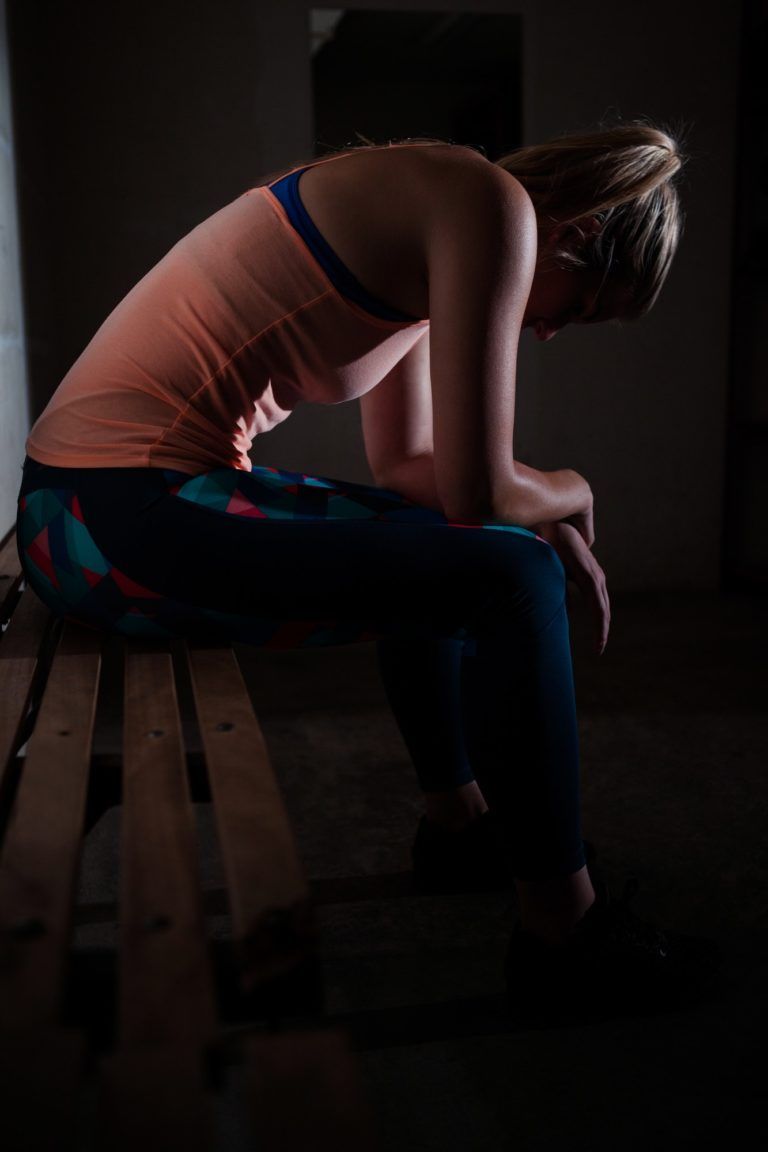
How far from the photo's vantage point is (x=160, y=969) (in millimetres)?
531

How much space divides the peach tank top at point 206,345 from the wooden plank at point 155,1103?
698 mm

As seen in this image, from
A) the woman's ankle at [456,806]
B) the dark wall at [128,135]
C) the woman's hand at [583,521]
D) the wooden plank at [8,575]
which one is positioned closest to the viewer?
the wooden plank at [8,575]

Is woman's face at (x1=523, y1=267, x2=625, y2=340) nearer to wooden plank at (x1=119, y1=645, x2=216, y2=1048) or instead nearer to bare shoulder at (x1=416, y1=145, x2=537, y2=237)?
bare shoulder at (x1=416, y1=145, x2=537, y2=237)

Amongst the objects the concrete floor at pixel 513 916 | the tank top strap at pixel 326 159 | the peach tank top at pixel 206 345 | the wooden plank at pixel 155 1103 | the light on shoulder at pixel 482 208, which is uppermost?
the tank top strap at pixel 326 159

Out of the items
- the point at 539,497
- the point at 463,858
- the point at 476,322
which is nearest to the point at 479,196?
the point at 476,322

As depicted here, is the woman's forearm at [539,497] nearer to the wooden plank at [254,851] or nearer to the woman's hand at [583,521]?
the woman's hand at [583,521]

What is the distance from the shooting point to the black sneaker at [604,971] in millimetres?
1189

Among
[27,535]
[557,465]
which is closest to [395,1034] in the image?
[27,535]

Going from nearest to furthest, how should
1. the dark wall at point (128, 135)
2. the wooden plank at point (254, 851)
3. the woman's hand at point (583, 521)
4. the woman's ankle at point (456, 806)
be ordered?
the wooden plank at point (254, 851) < the woman's hand at point (583, 521) < the woman's ankle at point (456, 806) < the dark wall at point (128, 135)

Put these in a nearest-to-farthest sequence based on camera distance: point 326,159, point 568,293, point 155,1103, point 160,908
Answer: point 155,1103 → point 160,908 → point 326,159 → point 568,293

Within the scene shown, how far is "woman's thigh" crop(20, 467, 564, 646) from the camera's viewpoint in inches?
41.0

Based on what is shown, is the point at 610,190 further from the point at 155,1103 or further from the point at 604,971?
the point at 155,1103

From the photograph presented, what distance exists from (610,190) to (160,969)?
0.98 meters

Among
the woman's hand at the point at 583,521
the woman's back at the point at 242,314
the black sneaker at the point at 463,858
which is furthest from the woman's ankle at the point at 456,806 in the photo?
the woman's back at the point at 242,314
